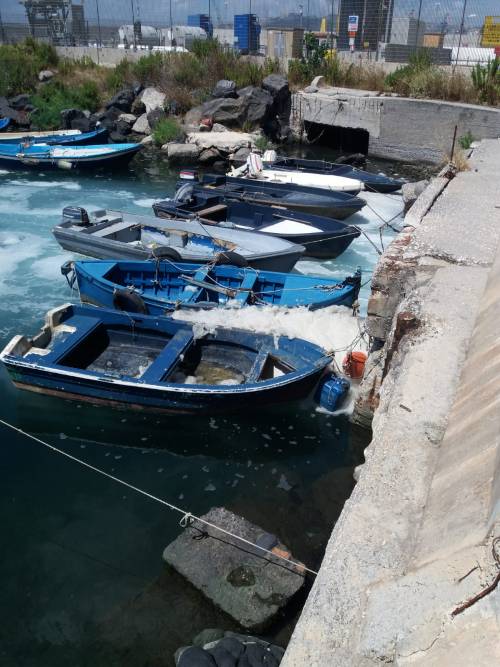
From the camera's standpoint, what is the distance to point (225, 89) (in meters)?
25.6

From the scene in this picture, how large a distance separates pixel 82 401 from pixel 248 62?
82.0 ft

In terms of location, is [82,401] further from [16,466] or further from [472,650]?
[472,650]

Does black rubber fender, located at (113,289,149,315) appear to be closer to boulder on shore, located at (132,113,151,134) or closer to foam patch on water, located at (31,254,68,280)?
foam patch on water, located at (31,254,68,280)

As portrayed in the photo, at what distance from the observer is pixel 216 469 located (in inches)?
281

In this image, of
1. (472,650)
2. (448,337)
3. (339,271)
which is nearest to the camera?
(472,650)

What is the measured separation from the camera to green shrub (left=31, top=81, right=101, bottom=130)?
2622cm

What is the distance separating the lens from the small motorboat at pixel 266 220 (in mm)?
12438

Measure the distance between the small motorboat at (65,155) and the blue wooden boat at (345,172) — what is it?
237 inches

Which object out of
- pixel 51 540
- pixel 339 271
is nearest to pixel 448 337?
pixel 51 540

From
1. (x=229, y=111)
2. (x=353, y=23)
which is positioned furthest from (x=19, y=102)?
(x=353, y=23)

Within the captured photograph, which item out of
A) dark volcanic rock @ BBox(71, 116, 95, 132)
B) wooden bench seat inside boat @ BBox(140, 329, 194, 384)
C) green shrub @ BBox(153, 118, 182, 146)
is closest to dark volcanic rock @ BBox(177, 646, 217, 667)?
wooden bench seat inside boat @ BBox(140, 329, 194, 384)

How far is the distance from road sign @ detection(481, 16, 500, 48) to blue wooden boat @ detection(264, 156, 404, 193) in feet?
45.8

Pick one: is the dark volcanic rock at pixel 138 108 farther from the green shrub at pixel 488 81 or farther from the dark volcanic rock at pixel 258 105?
the green shrub at pixel 488 81

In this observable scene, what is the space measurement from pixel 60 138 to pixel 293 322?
17.0 m
